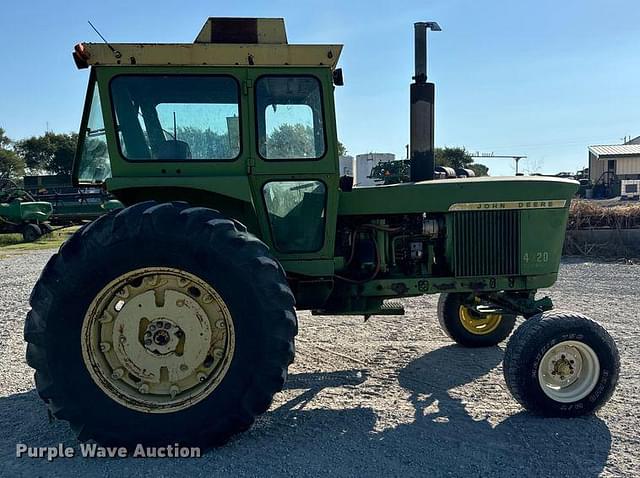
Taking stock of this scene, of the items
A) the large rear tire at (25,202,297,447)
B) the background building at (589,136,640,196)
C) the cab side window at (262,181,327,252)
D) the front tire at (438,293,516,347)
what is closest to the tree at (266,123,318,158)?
the cab side window at (262,181,327,252)

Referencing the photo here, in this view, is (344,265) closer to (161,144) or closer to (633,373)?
(161,144)

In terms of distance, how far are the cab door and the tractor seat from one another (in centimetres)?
46

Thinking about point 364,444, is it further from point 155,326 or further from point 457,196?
point 457,196

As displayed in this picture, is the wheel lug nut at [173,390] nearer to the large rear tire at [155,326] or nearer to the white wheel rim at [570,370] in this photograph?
the large rear tire at [155,326]

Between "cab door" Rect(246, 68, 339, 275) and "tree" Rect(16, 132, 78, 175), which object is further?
"tree" Rect(16, 132, 78, 175)

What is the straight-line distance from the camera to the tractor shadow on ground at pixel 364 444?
10.1 feet

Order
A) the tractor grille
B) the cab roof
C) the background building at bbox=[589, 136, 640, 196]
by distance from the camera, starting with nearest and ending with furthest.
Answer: the cab roof < the tractor grille < the background building at bbox=[589, 136, 640, 196]

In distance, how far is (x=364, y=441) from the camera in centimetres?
340

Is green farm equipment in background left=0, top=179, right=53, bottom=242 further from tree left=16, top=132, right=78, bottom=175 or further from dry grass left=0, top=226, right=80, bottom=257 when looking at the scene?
tree left=16, top=132, right=78, bottom=175

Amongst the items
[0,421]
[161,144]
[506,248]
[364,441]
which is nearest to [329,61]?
[161,144]

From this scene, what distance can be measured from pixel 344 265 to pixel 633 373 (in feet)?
8.59

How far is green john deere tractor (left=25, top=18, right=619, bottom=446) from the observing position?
323cm

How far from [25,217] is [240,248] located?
18039 millimetres

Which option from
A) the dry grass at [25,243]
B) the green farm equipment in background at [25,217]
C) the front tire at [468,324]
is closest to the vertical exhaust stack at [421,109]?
the front tire at [468,324]
